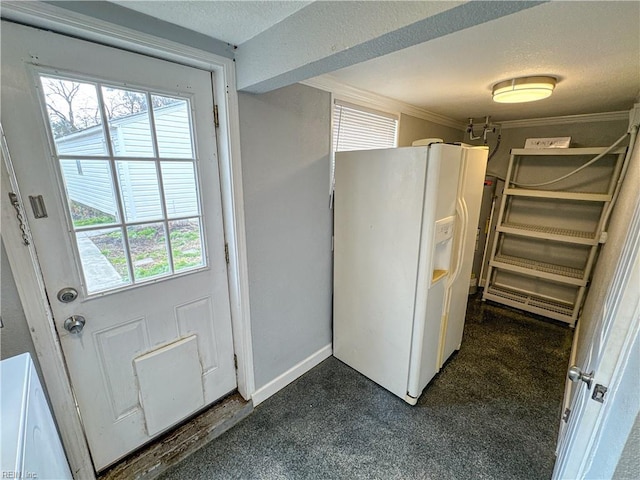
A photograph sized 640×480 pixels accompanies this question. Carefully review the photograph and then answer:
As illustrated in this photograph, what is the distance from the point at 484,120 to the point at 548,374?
2.64m

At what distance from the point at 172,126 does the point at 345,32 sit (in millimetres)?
908

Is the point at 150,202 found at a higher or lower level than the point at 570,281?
higher

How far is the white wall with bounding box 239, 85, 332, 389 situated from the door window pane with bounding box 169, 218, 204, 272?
0.91 feet

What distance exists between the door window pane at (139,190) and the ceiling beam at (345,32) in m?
0.64

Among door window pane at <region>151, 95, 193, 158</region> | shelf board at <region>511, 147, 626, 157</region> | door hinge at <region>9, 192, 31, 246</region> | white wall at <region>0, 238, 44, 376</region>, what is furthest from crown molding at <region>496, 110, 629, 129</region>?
white wall at <region>0, 238, 44, 376</region>

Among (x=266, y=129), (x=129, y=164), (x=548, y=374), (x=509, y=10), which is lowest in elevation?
(x=548, y=374)

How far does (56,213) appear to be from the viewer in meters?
1.08

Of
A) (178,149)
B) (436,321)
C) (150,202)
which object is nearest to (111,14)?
(178,149)

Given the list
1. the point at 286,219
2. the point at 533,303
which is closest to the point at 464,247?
the point at 286,219

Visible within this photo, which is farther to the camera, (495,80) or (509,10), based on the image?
(495,80)

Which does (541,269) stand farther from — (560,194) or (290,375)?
(290,375)

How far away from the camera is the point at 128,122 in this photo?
1182mm

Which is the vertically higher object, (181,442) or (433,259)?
(433,259)

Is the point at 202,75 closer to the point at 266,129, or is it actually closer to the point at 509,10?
the point at 266,129
